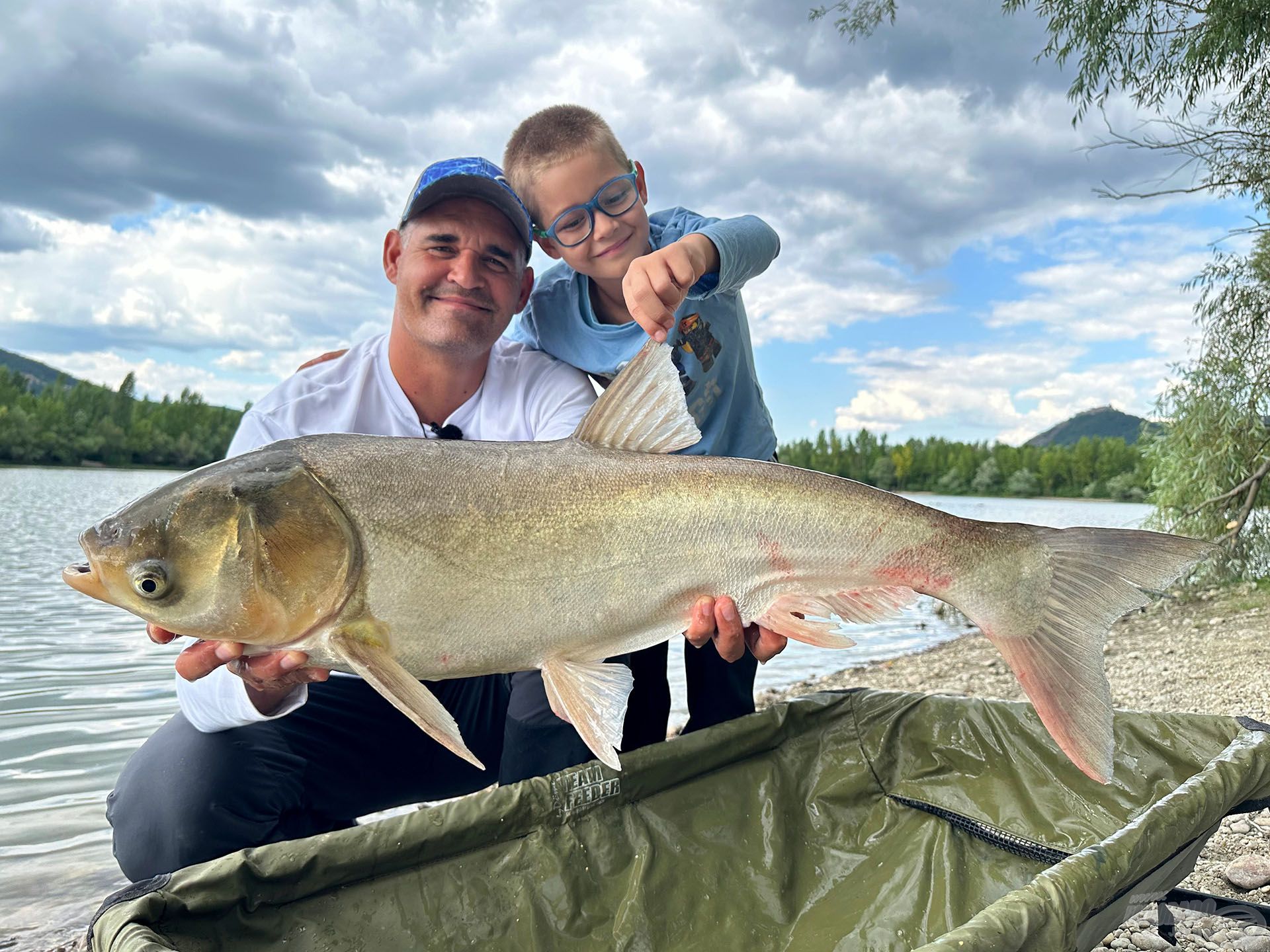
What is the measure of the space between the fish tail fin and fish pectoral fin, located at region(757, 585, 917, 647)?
0.16m

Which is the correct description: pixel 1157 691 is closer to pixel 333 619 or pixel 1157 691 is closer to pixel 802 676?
pixel 802 676

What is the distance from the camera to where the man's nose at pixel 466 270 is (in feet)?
9.89

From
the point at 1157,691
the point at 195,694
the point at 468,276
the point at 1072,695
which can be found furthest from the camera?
the point at 1157,691

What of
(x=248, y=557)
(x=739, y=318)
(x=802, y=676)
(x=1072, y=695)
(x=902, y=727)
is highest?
(x=739, y=318)

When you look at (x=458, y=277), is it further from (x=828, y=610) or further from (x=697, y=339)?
(x=828, y=610)

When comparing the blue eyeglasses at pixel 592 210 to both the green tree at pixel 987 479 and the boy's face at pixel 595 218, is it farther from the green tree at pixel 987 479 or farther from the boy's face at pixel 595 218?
the green tree at pixel 987 479

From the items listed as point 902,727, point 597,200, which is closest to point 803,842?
point 902,727

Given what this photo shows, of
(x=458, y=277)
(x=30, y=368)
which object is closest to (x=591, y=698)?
(x=458, y=277)

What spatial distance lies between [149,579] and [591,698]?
103 centimetres

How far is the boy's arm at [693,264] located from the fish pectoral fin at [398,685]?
110 cm

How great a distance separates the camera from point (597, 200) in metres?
3.23

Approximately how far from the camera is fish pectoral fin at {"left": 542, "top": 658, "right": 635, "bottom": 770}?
207 centimetres

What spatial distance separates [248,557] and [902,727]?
2.41m

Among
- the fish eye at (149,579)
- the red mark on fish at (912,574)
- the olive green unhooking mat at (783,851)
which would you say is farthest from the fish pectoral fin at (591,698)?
the fish eye at (149,579)
